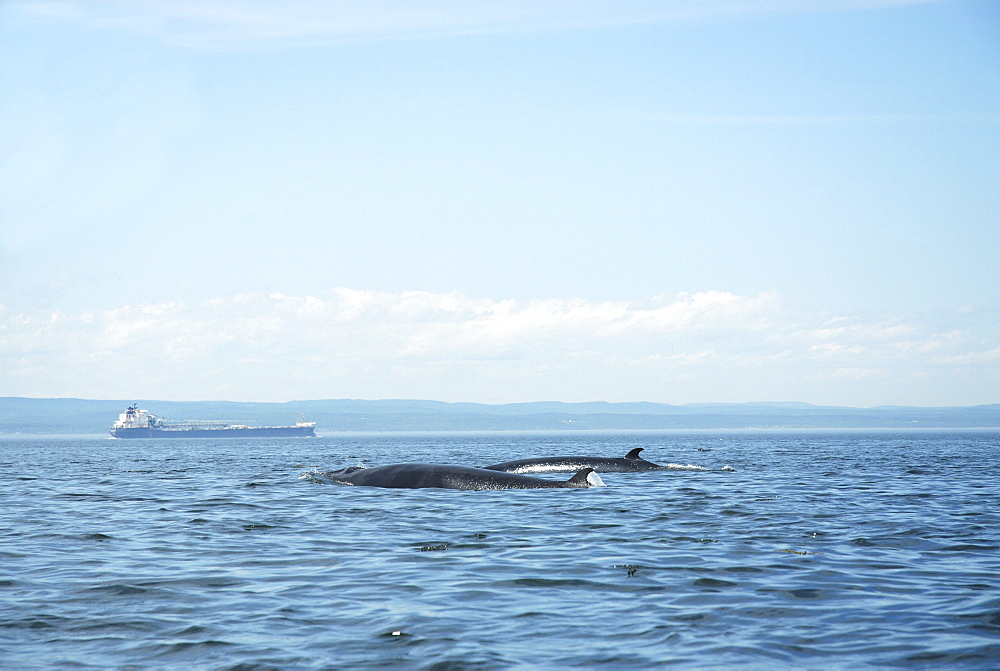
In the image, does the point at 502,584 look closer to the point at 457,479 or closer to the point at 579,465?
the point at 457,479

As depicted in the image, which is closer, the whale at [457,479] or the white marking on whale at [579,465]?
the whale at [457,479]

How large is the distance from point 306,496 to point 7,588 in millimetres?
13550

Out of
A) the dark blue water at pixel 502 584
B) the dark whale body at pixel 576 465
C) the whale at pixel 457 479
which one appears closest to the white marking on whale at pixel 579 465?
the dark whale body at pixel 576 465

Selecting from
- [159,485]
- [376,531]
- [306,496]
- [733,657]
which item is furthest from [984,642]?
[159,485]

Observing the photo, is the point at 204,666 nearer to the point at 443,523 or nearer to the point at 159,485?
the point at 443,523

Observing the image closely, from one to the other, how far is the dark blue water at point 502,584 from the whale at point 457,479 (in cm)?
342

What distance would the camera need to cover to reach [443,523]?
19.8 meters

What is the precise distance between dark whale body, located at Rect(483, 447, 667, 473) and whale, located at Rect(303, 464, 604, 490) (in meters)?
6.34

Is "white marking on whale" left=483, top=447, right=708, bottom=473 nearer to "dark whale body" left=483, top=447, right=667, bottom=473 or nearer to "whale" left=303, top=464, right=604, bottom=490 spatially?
"dark whale body" left=483, top=447, right=667, bottom=473

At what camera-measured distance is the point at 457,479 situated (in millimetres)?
28406

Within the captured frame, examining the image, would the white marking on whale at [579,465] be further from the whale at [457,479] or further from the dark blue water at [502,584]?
the dark blue water at [502,584]

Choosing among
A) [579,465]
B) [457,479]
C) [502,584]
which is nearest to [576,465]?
[579,465]

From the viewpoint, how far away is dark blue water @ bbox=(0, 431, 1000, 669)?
9.78m

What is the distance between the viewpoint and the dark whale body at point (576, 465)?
118ft
